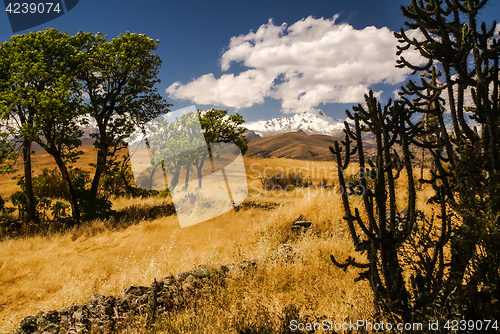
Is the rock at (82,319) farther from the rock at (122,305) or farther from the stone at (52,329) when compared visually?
the rock at (122,305)

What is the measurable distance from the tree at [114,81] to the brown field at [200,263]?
5360 mm

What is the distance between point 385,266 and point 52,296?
8103mm

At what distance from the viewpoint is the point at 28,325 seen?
16.0 ft

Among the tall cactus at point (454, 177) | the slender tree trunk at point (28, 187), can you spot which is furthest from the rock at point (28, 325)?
the slender tree trunk at point (28, 187)

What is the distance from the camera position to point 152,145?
1054 inches

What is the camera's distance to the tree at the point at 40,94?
41.3 feet

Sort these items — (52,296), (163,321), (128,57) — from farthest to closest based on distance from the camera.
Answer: (128,57)
(52,296)
(163,321)

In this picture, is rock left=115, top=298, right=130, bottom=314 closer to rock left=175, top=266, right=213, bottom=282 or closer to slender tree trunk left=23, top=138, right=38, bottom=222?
rock left=175, top=266, right=213, bottom=282

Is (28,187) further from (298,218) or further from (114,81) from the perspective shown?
(298,218)

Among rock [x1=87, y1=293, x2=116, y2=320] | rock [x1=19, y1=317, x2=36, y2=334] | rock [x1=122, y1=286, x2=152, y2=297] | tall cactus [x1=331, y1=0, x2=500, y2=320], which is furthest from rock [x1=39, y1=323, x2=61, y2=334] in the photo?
tall cactus [x1=331, y1=0, x2=500, y2=320]

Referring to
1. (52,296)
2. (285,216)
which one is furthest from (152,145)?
(52,296)

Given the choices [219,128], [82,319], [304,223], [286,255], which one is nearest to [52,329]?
[82,319]

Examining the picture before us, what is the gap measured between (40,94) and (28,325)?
11692 mm

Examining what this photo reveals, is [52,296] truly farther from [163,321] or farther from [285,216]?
[285,216]
